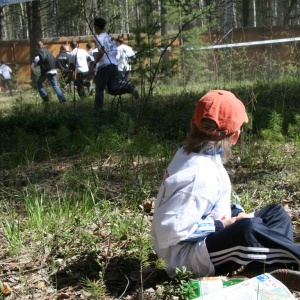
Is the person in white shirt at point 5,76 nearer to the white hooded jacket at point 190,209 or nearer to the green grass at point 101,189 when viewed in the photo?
the green grass at point 101,189

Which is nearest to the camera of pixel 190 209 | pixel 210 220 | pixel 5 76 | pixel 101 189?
pixel 190 209

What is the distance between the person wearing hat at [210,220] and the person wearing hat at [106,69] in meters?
6.40

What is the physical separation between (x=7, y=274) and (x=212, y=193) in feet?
4.07

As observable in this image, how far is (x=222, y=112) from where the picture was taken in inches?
114

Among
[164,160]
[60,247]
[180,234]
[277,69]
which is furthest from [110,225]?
[277,69]

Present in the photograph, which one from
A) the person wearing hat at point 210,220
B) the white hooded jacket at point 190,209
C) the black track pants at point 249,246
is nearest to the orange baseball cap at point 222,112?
the person wearing hat at point 210,220

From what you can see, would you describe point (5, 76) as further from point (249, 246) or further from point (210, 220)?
point (249, 246)

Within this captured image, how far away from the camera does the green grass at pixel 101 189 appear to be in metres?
3.21

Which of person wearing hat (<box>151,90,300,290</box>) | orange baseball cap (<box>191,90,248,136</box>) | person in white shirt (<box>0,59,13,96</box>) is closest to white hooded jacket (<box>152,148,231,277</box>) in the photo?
person wearing hat (<box>151,90,300,290</box>)

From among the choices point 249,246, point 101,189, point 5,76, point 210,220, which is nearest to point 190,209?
point 210,220

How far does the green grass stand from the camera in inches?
126

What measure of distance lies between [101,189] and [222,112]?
1.98 metres

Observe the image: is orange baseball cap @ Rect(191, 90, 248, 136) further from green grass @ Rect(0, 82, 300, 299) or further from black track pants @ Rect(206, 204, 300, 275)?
green grass @ Rect(0, 82, 300, 299)

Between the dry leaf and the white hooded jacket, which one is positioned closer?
the white hooded jacket
